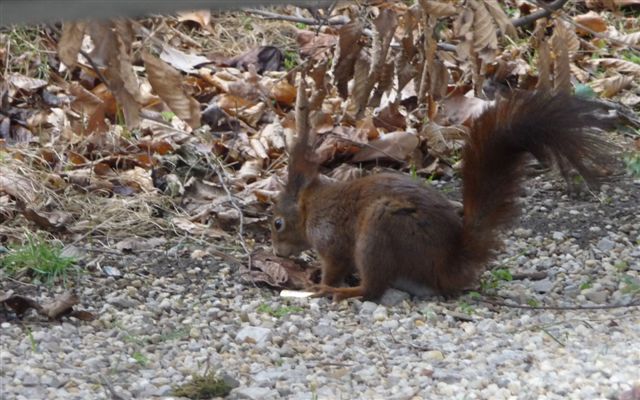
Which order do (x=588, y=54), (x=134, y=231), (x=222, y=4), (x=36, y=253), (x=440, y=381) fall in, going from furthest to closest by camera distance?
(x=588, y=54) < (x=134, y=231) < (x=36, y=253) < (x=440, y=381) < (x=222, y=4)

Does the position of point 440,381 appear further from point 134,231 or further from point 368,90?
point 134,231

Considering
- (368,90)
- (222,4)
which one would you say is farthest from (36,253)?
(222,4)

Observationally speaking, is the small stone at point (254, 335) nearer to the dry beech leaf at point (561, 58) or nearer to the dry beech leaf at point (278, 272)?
the dry beech leaf at point (278, 272)

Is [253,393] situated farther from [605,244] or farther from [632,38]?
[632,38]

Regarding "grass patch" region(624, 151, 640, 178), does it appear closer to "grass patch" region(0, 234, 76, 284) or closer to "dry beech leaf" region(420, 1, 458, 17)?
"dry beech leaf" region(420, 1, 458, 17)

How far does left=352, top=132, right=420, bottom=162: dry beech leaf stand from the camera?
538 cm

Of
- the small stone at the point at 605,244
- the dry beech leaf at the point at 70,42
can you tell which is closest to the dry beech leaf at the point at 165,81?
the dry beech leaf at the point at 70,42

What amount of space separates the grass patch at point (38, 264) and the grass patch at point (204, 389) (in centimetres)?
129

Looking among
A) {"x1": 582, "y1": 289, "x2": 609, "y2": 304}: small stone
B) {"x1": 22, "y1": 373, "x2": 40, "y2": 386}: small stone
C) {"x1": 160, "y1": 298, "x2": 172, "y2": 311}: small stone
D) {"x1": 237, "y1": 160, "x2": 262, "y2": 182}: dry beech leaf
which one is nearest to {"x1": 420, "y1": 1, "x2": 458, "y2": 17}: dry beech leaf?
{"x1": 582, "y1": 289, "x2": 609, "y2": 304}: small stone

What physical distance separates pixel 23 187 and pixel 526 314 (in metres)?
2.39

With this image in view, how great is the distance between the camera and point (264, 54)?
7027 millimetres

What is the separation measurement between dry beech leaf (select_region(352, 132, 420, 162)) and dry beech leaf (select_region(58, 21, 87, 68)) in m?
2.84

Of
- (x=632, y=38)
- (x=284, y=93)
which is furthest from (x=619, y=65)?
(x=284, y=93)

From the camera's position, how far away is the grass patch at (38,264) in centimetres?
409
